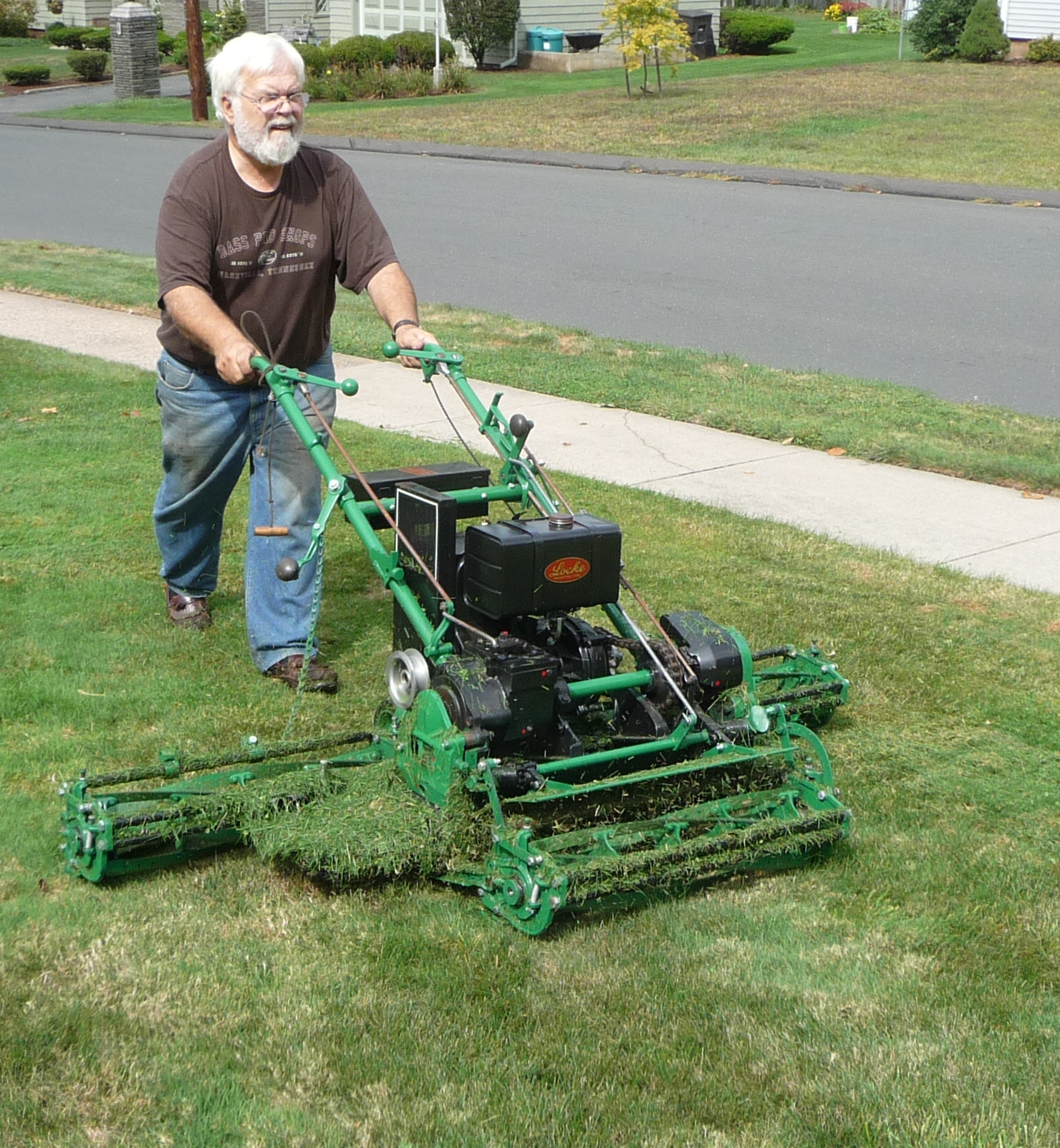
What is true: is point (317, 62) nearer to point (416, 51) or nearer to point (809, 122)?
point (416, 51)

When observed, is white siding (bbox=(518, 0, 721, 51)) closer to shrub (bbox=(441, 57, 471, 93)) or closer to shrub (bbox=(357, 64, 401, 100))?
shrub (bbox=(441, 57, 471, 93))

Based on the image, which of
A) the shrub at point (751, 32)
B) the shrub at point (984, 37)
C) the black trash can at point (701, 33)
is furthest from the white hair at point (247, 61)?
the shrub at point (751, 32)

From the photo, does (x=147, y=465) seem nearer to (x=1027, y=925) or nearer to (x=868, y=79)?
(x=1027, y=925)

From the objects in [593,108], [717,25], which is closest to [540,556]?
[593,108]

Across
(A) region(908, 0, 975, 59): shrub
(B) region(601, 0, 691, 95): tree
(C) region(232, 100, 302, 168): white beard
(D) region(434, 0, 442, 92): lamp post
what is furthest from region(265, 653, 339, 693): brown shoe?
(A) region(908, 0, 975, 59): shrub

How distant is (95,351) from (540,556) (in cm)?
748

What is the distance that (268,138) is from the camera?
15.3 feet

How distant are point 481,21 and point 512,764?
3461cm

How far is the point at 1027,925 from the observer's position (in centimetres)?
367

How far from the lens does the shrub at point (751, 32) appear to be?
127 feet

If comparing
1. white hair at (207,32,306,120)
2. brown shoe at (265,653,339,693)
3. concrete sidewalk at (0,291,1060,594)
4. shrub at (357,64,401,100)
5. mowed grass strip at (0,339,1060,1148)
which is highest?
white hair at (207,32,306,120)

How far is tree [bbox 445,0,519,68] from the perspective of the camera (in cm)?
3534

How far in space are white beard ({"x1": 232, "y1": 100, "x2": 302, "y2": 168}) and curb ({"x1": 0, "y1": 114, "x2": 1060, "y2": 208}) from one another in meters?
14.3

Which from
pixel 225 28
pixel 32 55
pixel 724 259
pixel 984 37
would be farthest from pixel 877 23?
pixel 724 259
